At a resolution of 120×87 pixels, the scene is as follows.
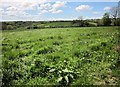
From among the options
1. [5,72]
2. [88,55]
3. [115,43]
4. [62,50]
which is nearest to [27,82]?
[5,72]

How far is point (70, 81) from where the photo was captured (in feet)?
18.2

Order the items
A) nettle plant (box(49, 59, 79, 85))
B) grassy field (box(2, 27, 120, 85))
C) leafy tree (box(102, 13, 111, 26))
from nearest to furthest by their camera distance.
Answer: nettle plant (box(49, 59, 79, 85)) < grassy field (box(2, 27, 120, 85)) < leafy tree (box(102, 13, 111, 26))

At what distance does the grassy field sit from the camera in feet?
18.6

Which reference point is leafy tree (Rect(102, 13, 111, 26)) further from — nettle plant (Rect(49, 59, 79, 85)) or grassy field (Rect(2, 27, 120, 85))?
nettle plant (Rect(49, 59, 79, 85))

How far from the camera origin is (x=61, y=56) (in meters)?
6.38

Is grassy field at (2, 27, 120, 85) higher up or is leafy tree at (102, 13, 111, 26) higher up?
leafy tree at (102, 13, 111, 26)

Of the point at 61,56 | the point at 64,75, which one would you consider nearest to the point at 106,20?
the point at 61,56

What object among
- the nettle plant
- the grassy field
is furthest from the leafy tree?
the nettle plant

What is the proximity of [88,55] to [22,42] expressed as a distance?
7.35 ft

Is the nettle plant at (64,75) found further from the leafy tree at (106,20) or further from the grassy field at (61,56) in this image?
the leafy tree at (106,20)

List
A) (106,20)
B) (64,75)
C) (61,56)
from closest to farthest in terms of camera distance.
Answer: (64,75)
(61,56)
(106,20)

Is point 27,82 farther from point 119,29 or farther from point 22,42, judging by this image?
point 119,29

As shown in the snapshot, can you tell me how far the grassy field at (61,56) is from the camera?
566cm

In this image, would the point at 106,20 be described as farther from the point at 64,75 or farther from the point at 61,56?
the point at 64,75
